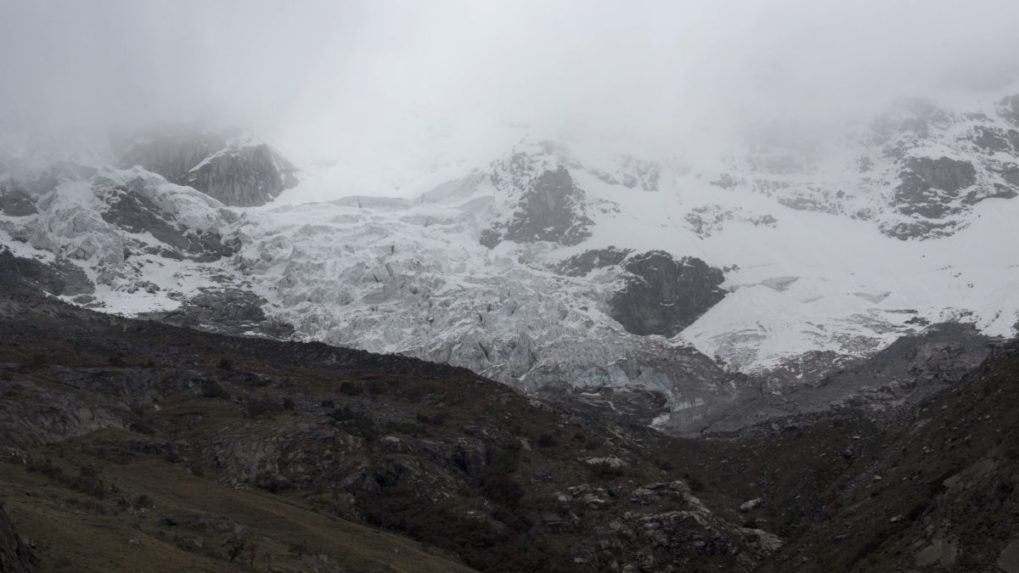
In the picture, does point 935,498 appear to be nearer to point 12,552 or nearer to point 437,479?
point 12,552

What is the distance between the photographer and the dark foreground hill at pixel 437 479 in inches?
2053

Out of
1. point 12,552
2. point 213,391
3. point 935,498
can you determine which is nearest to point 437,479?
point 213,391

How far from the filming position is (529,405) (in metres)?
130

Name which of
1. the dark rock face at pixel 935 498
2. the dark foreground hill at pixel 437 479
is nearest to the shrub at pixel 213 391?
the dark foreground hill at pixel 437 479

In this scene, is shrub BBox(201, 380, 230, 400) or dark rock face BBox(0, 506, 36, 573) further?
shrub BBox(201, 380, 230, 400)

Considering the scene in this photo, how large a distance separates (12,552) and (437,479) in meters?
58.6

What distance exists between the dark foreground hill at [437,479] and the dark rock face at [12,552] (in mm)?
164

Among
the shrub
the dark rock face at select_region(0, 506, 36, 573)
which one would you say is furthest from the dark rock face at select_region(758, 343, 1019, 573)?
the shrub

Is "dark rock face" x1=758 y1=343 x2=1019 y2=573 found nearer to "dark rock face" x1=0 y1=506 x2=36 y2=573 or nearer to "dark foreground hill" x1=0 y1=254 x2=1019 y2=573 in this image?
"dark foreground hill" x1=0 y1=254 x2=1019 y2=573

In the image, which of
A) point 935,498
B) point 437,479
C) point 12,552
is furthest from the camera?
point 437,479

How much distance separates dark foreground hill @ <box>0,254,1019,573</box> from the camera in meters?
52.2

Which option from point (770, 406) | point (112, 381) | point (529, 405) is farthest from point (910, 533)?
point (770, 406)

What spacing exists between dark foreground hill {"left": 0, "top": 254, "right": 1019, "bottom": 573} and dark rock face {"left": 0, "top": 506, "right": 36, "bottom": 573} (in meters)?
0.16

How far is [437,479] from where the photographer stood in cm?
9638
